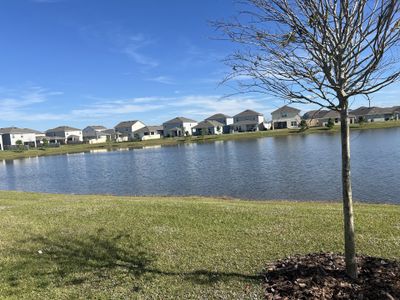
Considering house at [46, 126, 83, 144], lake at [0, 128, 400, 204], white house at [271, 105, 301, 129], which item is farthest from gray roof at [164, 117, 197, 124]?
lake at [0, 128, 400, 204]

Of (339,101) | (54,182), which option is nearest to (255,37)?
(339,101)

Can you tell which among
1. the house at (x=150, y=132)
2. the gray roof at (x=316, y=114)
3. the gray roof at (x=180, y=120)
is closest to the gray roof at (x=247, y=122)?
the gray roof at (x=316, y=114)

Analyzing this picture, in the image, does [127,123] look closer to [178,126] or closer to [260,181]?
[178,126]

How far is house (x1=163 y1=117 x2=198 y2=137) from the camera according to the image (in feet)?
437

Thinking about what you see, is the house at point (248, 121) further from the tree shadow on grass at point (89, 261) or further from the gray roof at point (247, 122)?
the tree shadow on grass at point (89, 261)

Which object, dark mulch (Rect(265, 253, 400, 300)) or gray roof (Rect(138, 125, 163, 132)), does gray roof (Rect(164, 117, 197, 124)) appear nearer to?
gray roof (Rect(138, 125, 163, 132))

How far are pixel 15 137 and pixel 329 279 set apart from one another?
441 ft

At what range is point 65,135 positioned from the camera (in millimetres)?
144000

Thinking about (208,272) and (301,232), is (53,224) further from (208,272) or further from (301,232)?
(301,232)

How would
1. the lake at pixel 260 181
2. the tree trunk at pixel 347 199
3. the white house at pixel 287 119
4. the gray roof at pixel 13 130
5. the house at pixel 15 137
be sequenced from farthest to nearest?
1. the gray roof at pixel 13 130
2. the house at pixel 15 137
3. the white house at pixel 287 119
4. the lake at pixel 260 181
5. the tree trunk at pixel 347 199

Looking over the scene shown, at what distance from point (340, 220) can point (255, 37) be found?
20.7 ft

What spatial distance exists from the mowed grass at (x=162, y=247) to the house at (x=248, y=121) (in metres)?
113

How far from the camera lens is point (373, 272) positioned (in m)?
5.62

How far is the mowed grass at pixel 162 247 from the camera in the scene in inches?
232
